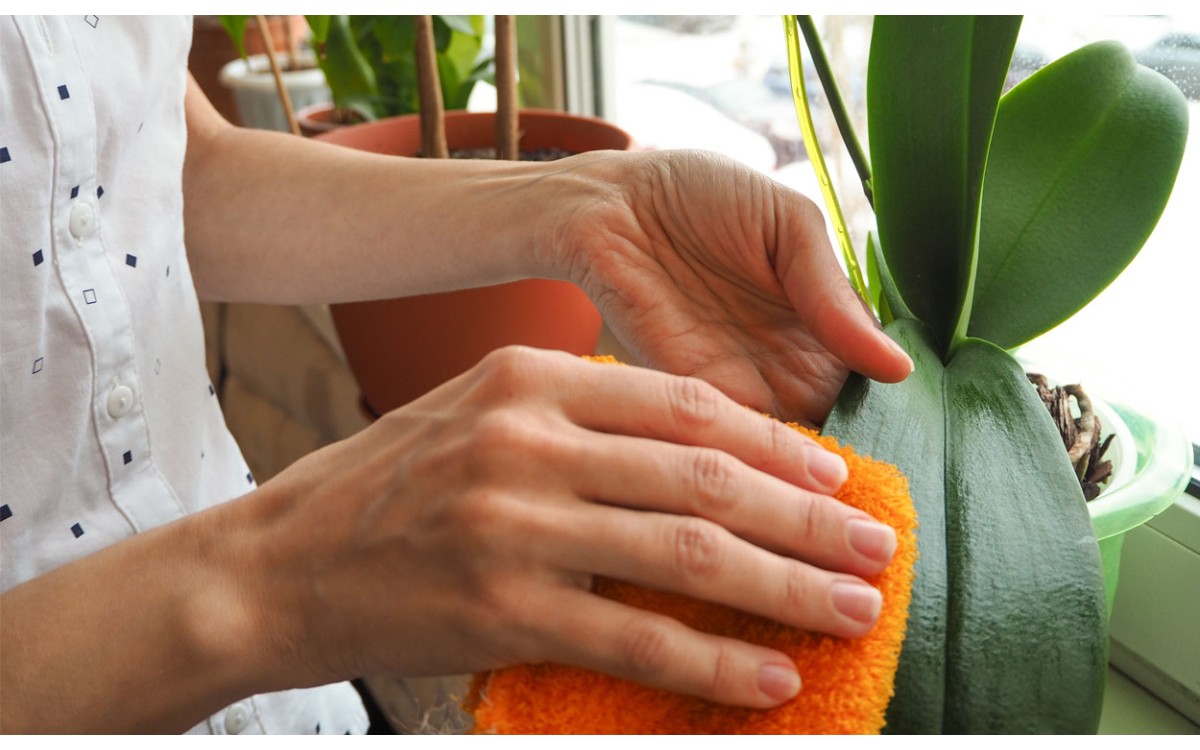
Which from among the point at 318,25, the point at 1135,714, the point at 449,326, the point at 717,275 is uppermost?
the point at 318,25

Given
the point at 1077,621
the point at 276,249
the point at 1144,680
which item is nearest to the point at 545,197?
the point at 276,249

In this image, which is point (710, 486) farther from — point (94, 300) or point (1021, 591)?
point (94, 300)

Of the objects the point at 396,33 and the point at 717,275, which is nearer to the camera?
the point at 717,275

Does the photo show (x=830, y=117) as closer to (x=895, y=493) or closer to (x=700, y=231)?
(x=700, y=231)

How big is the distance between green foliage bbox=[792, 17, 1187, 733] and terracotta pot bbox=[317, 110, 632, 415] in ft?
0.92

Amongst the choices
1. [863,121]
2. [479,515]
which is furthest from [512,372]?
[863,121]

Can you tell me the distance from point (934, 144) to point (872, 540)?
0.20 meters

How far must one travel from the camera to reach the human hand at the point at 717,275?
1.35ft

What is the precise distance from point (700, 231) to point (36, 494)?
343 millimetres

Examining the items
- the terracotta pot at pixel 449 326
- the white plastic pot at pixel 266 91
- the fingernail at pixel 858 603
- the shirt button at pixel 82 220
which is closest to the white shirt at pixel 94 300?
the shirt button at pixel 82 220

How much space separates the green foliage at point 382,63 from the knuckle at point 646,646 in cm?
70

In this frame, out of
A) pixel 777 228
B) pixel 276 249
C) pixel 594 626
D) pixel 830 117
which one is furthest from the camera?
pixel 830 117

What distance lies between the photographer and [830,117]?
0.73 metres

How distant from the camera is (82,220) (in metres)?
0.45
